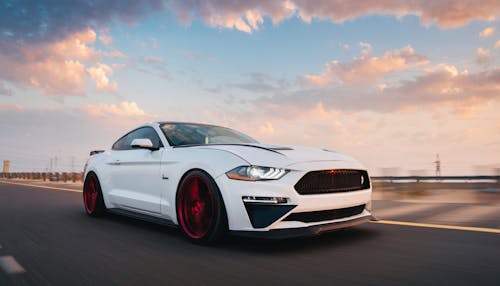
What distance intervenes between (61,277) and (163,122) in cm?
300

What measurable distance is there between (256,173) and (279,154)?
39 centimetres

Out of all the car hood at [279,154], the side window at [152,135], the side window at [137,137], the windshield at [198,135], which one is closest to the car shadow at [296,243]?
the car hood at [279,154]

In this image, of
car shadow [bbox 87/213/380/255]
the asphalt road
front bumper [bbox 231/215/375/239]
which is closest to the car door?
the asphalt road

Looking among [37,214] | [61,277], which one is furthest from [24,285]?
[37,214]

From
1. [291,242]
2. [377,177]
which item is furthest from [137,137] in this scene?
[377,177]

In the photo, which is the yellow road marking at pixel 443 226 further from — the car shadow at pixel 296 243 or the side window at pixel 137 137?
the side window at pixel 137 137

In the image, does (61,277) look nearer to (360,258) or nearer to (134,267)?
(134,267)

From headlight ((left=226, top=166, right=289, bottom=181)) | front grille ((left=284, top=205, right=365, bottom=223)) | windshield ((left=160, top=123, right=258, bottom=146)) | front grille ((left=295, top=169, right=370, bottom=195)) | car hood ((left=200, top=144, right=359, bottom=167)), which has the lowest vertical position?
front grille ((left=284, top=205, right=365, bottom=223))

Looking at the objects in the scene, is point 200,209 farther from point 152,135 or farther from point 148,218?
point 152,135

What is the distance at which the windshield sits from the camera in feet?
18.3

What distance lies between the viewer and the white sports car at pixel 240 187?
4.13 m

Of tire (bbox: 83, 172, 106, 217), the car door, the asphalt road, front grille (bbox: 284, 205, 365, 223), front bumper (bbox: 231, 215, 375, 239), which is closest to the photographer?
the asphalt road

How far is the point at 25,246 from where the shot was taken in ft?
15.3

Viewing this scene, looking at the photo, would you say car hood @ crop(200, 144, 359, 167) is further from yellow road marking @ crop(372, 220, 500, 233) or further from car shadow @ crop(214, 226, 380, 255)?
yellow road marking @ crop(372, 220, 500, 233)
